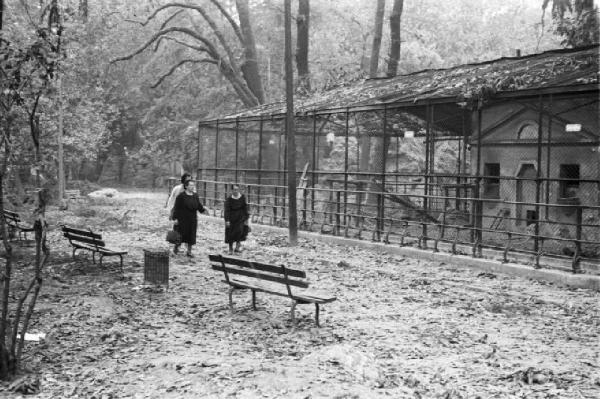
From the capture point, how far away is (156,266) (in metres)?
10.3

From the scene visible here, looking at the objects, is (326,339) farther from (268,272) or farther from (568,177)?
(568,177)

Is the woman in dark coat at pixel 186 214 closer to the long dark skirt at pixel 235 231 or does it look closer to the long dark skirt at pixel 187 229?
the long dark skirt at pixel 187 229

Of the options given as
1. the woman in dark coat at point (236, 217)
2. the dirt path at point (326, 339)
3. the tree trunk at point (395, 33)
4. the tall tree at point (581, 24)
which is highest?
the tree trunk at point (395, 33)

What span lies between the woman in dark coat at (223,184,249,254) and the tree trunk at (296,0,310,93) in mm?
14003

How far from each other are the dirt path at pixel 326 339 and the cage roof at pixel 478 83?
3.89 metres

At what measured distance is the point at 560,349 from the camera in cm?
741

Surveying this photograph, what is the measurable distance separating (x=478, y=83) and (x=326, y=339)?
28.8ft

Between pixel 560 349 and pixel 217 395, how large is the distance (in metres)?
3.93

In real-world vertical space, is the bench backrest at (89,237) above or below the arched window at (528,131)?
below

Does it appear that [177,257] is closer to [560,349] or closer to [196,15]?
[560,349]


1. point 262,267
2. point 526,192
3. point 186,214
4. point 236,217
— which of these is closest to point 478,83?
point 526,192

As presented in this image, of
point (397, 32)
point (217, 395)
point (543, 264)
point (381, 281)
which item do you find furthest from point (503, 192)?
point (217, 395)

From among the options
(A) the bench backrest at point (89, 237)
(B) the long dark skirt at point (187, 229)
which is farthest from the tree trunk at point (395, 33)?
(A) the bench backrest at point (89, 237)

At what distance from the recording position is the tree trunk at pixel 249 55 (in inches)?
1230
